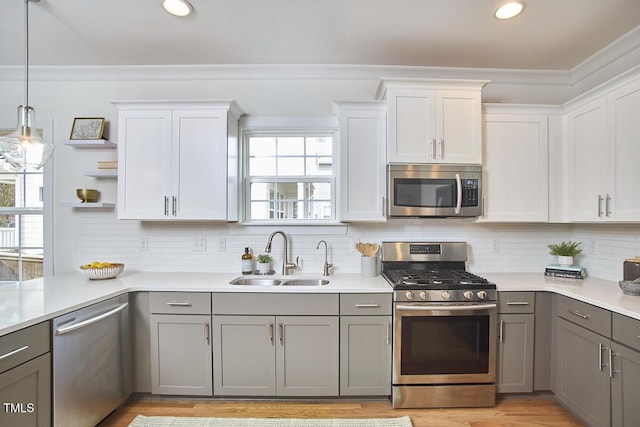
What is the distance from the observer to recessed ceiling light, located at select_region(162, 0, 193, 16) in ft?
6.46

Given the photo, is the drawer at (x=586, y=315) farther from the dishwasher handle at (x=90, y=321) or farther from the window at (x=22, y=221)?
the window at (x=22, y=221)

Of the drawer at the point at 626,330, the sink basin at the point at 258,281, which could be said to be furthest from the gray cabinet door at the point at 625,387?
the sink basin at the point at 258,281

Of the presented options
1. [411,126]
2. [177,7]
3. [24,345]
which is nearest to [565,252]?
[411,126]

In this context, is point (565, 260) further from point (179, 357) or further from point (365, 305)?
point (179, 357)

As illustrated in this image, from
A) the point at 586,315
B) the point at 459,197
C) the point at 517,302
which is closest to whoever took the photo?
the point at 586,315

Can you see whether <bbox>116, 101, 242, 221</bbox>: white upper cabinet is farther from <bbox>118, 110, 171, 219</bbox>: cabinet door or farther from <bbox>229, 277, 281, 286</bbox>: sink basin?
<bbox>229, 277, 281, 286</bbox>: sink basin

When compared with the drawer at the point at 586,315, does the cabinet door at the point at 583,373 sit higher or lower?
lower

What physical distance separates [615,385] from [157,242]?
339 centimetres

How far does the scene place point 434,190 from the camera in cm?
248

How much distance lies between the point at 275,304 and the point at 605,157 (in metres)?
2.54

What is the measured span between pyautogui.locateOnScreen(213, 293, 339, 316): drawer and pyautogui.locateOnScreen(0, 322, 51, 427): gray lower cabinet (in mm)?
924

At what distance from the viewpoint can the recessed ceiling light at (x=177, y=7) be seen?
1970 millimetres

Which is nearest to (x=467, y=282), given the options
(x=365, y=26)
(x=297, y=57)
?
(x=365, y=26)

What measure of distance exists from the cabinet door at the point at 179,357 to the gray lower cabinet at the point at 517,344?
83.5 inches
